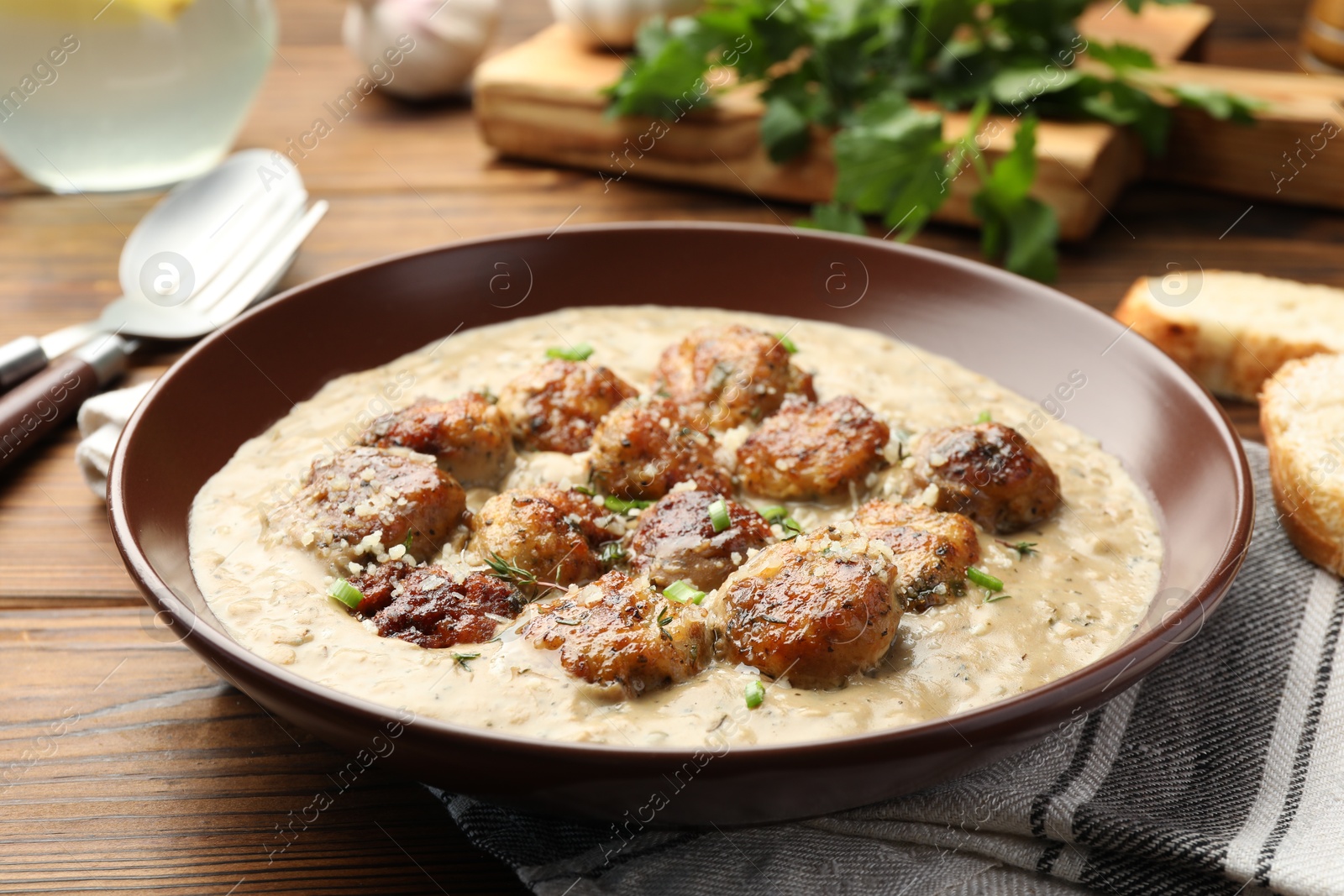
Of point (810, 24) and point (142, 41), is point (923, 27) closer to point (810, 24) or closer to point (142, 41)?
point (810, 24)

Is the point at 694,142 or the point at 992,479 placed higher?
the point at 992,479

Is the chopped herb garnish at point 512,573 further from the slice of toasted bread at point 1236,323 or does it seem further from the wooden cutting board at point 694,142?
the wooden cutting board at point 694,142

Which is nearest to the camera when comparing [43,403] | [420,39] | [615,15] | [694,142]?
[43,403]

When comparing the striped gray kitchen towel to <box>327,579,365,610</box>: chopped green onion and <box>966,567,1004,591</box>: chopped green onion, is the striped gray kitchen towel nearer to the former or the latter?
<box>966,567,1004,591</box>: chopped green onion

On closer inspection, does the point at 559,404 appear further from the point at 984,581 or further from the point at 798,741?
the point at 798,741

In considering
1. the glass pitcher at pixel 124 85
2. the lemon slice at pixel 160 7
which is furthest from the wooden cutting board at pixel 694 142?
the lemon slice at pixel 160 7

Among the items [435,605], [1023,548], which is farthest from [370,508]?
[1023,548]

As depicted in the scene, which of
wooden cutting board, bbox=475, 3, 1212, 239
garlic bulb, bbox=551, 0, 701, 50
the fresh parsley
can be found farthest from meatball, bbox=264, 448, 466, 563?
garlic bulb, bbox=551, 0, 701, 50
